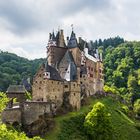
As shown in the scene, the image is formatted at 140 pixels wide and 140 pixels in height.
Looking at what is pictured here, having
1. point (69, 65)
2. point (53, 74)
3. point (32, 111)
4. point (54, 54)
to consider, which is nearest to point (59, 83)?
point (53, 74)

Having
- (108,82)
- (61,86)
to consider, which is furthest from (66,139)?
(108,82)

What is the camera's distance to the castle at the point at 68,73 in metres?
92.9

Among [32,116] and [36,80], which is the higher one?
[36,80]

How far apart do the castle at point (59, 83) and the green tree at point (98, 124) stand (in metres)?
7.41

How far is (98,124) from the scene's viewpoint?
88.8 m

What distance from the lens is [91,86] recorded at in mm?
113938

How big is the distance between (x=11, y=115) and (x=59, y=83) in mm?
15280

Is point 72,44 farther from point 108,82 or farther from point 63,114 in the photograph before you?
point 108,82

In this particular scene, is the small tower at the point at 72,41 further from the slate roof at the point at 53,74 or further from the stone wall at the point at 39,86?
the stone wall at the point at 39,86

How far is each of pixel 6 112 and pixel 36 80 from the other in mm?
11934

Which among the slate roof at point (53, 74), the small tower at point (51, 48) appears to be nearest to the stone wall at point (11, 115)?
the slate roof at point (53, 74)

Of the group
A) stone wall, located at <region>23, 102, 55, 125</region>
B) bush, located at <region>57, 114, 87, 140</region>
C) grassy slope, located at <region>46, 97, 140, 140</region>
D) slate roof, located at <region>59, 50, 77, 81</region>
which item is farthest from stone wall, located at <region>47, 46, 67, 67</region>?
stone wall, located at <region>23, 102, 55, 125</region>

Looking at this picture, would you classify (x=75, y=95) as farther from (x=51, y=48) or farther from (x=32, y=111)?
(x=51, y=48)

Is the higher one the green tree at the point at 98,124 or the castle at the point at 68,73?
the castle at the point at 68,73
